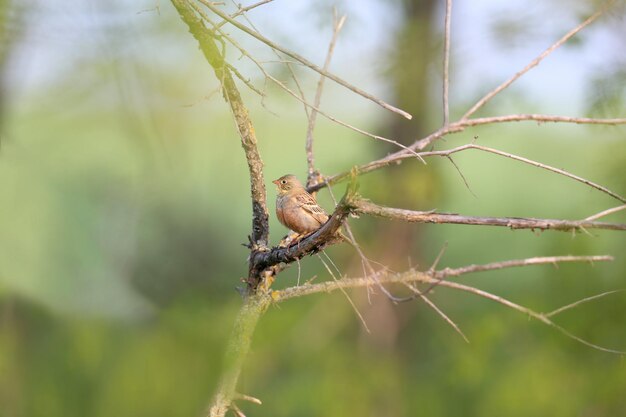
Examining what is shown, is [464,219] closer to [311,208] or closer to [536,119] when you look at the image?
[536,119]

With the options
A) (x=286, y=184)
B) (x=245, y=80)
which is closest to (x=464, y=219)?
(x=245, y=80)

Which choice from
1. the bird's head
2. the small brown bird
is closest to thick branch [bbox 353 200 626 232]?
the small brown bird

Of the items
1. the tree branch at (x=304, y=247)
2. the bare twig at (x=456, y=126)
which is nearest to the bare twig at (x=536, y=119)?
the bare twig at (x=456, y=126)

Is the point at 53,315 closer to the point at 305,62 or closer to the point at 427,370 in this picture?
the point at 305,62

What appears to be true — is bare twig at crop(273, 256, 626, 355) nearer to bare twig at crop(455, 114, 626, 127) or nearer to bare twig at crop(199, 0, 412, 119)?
bare twig at crop(455, 114, 626, 127)

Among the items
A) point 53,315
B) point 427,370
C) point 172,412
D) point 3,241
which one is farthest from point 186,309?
point 427,370

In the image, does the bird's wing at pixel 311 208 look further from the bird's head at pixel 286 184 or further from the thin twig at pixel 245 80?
the thin twig at pixel 245 80
